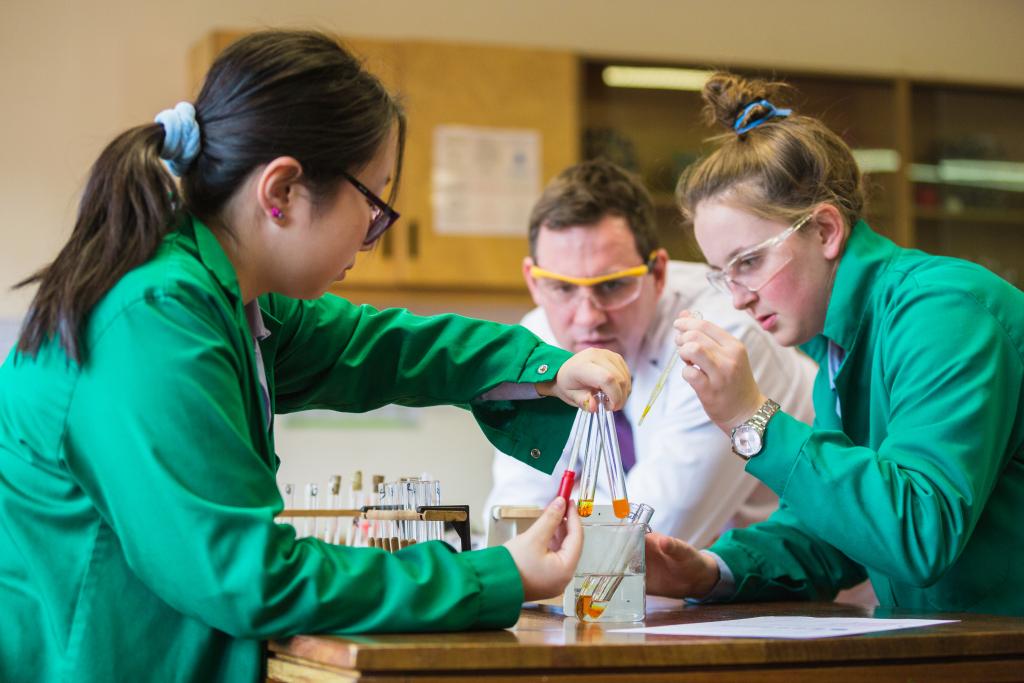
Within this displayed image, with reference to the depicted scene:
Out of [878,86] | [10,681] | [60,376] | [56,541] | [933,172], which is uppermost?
[878,86]

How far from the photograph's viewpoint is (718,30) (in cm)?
468

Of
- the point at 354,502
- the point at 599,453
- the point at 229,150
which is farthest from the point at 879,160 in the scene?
the point at 229,150

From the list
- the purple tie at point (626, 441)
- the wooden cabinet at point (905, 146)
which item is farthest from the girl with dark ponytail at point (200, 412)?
the wooden cabinet at point (905, 146)

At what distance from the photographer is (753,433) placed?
5.16 ft

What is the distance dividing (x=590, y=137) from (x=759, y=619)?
3.22m

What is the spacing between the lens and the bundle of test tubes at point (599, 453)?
4.54 feet

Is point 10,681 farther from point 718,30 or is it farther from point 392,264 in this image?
point 718,30

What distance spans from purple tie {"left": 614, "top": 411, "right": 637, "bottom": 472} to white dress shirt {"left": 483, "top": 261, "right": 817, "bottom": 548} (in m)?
0.01

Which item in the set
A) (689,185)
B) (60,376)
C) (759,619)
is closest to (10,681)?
(60,376)

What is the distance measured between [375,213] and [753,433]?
57cm

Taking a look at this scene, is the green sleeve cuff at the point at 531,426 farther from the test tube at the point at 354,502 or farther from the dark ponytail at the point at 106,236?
the dark ponytail at the point at 106,236

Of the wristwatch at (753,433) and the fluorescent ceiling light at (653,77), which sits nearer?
the wristwatch at (753,433)

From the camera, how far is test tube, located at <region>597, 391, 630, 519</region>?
54.5 inches

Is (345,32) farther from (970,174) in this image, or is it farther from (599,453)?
(599,453)
